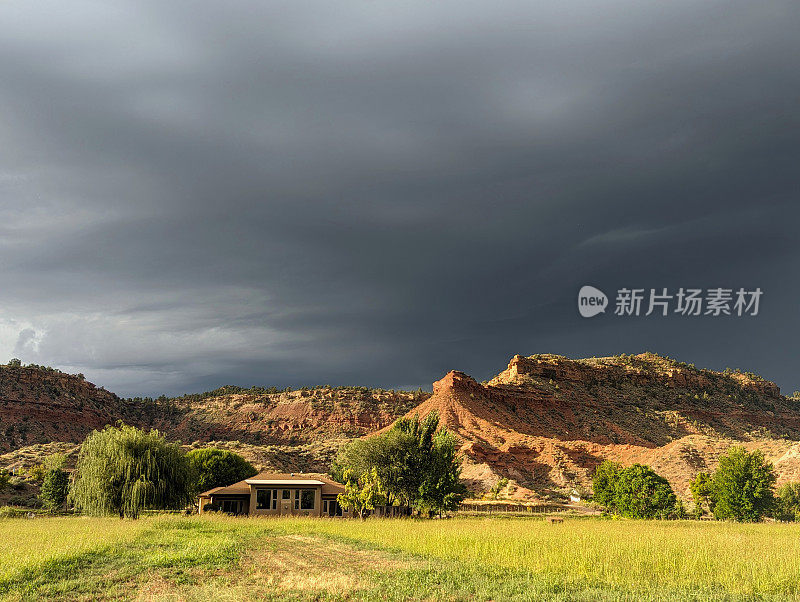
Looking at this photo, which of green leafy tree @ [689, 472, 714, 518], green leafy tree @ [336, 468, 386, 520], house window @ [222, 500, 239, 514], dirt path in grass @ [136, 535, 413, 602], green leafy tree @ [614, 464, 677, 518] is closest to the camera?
dirt path in grass @ [136, 535, 413, 602]

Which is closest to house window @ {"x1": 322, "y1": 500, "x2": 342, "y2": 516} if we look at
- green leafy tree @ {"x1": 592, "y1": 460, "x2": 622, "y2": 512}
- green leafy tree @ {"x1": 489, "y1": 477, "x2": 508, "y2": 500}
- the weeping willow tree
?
the weeping willow tree

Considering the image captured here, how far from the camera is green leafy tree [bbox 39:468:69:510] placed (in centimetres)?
5588

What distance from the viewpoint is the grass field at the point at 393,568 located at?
14.6m

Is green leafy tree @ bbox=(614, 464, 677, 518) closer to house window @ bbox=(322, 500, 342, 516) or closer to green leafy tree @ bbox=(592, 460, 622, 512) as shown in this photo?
green leafy tree @ bbox=(592, 460, 622, 512)

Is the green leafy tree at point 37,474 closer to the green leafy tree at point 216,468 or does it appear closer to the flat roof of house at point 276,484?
the green leafy tree at point 216,468

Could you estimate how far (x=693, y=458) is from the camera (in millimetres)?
87000

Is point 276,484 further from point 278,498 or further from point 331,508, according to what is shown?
point 331,508

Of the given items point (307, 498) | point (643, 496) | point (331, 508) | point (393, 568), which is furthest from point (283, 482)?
point (643, 496)

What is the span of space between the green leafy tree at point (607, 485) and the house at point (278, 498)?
34.4m

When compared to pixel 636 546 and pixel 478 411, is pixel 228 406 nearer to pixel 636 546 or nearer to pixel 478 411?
pixel 478 411

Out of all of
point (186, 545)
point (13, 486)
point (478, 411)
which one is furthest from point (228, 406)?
point (186, 545)

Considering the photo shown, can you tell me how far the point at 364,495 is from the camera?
1780 inches

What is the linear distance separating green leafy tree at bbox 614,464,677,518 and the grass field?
34.9 meters

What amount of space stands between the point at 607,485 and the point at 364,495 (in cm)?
3784
